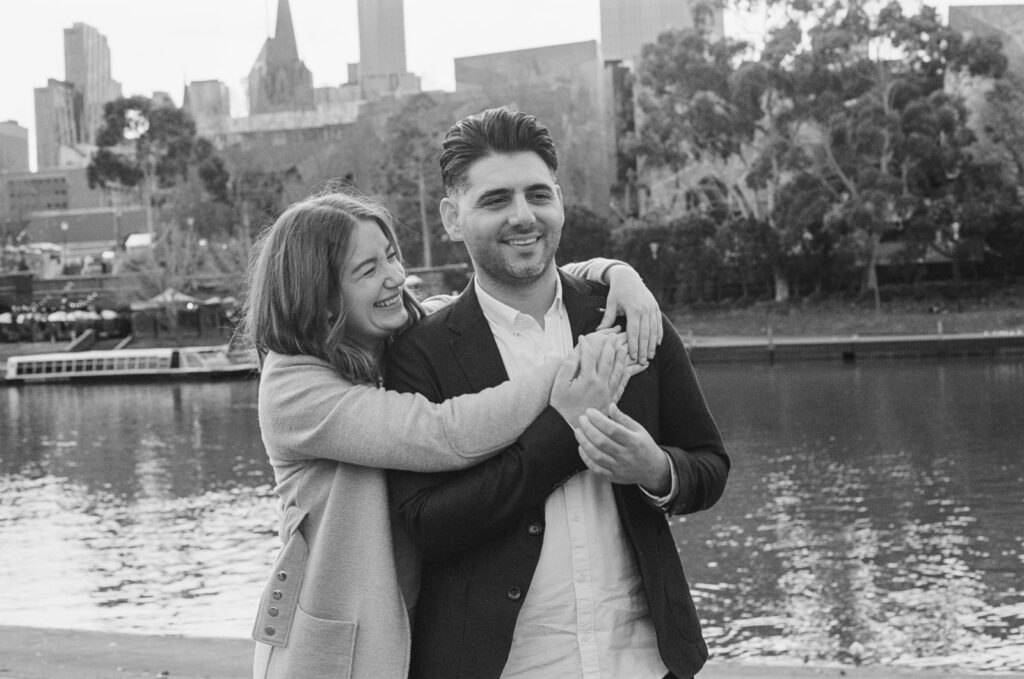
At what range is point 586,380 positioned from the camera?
2.37 metres

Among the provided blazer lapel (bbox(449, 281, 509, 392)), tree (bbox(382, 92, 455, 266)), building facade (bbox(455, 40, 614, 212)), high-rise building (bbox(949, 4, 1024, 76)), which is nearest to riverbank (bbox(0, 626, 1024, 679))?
blazer lapel (bbox(449, 281, 509, 392))

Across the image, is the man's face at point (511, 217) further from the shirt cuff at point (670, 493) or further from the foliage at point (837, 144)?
the foliage at point (837, 144)

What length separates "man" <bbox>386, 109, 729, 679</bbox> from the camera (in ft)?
7.76

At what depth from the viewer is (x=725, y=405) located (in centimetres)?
2595

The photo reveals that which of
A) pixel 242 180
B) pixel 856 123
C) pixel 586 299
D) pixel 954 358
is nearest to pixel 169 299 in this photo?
pixel 242 180

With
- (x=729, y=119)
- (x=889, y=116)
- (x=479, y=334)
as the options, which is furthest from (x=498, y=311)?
(x=729, y=119)

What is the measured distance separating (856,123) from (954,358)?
9328mm

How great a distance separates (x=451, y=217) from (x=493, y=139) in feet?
0.74

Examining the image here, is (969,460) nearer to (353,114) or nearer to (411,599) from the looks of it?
(411,599)

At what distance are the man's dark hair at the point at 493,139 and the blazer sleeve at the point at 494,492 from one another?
54 cm

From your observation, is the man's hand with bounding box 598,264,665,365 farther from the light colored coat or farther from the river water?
the river water

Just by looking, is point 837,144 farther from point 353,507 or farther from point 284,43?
point 284,43

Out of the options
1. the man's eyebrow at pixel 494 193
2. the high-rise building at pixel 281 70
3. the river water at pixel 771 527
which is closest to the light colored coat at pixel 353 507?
the man's eyebrow at pixel 494 193

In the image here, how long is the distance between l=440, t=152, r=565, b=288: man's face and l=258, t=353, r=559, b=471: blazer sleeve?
25cm
